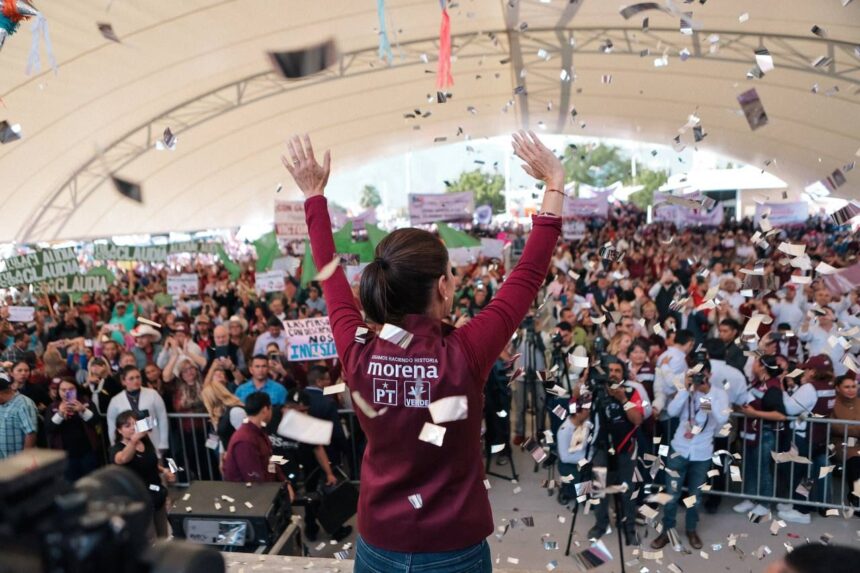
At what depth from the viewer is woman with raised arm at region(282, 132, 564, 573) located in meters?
1.54

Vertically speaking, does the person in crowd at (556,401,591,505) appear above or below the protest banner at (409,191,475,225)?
below

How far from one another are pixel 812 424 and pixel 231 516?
16.3 feet

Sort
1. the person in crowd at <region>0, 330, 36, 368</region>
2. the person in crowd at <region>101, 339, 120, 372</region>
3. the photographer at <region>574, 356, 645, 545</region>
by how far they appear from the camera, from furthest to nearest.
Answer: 1. the person in crowd at <region>101, 339, 120, 372</region>
2. the person in crowd at <region>0, 330, 36, 368</region>
3. the photographer at <region>574, 356, 645, 545</region>

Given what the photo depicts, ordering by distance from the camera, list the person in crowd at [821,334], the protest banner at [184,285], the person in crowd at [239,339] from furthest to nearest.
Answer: the protest banner at [184,285] < the person in crowd at [239,339] < the person in crowd at [821,334]

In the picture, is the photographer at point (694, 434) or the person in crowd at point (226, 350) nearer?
the photographer at point (694, 434)

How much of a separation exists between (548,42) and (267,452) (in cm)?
1517

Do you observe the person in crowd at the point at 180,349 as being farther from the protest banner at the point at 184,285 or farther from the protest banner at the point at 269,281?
the protest banner at the point at 184,285

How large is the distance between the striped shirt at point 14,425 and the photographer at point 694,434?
555 cm

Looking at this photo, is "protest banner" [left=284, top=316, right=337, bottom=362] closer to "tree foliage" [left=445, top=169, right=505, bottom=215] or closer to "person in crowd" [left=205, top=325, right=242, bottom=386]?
"person in crowd" [left=205, top=325, right=242, bottom=386]

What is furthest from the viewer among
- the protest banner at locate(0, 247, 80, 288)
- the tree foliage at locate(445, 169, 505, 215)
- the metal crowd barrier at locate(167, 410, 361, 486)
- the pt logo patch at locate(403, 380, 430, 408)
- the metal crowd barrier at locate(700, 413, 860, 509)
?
the tree foliage at locate(445, 169, 505, 215)

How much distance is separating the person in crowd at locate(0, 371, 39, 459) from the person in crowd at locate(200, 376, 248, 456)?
1493mm

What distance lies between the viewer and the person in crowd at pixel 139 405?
6086 millimetres

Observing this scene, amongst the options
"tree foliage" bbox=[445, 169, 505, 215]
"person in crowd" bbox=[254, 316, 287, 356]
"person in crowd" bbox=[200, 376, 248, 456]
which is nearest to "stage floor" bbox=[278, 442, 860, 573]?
"person in crowd" bbox=[200, 376, 248, 456]

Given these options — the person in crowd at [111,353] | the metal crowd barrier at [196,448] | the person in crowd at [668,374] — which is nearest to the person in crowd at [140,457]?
the metal crowd barrier at [196,448]
